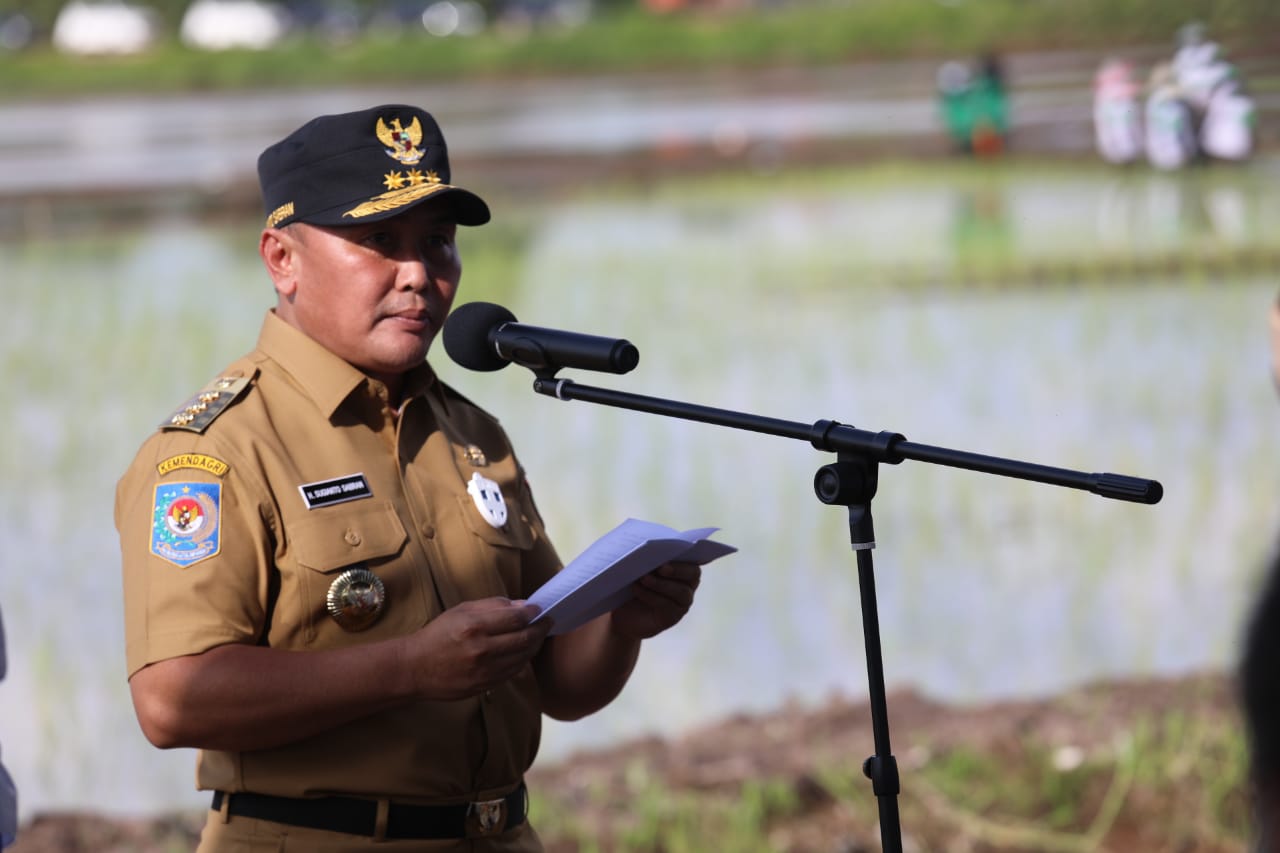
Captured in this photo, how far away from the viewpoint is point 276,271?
2414 millimetres

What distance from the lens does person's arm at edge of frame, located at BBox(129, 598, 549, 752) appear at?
2111 millimetres

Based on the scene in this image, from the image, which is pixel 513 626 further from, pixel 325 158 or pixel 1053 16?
pixel 1053 16

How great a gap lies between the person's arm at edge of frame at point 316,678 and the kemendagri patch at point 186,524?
116mm

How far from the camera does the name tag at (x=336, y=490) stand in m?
2.24

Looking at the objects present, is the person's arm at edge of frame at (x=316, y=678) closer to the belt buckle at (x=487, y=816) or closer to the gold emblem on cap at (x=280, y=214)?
the belt buckle at (x=487, y=816)

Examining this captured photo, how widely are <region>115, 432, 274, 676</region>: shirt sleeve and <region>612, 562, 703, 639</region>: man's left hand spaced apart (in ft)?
1.62

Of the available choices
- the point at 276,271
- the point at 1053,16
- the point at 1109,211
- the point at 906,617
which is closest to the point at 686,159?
the point at 1053,16

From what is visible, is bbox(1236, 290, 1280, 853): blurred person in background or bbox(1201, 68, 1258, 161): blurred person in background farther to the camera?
bbox(1201, 68, 1258, 161): blurred person in background

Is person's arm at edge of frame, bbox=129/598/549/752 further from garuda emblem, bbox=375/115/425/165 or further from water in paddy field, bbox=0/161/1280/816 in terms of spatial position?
water in paddy field, bbox=0/161/1280/816

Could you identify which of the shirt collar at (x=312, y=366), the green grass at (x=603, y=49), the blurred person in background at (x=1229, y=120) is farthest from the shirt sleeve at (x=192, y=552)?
the green grass at (x=603, y=49)

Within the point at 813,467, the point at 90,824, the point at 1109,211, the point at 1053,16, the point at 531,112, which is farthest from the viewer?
the point at 531,112

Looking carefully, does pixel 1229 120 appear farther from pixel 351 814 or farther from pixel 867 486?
pixel 351 814

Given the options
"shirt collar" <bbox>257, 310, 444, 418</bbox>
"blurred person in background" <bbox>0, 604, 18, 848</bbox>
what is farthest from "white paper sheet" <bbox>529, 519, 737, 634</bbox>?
"blurred person in background" <bbox>0, 604, 18, 848</bbox>

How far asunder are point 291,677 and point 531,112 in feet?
49.9
